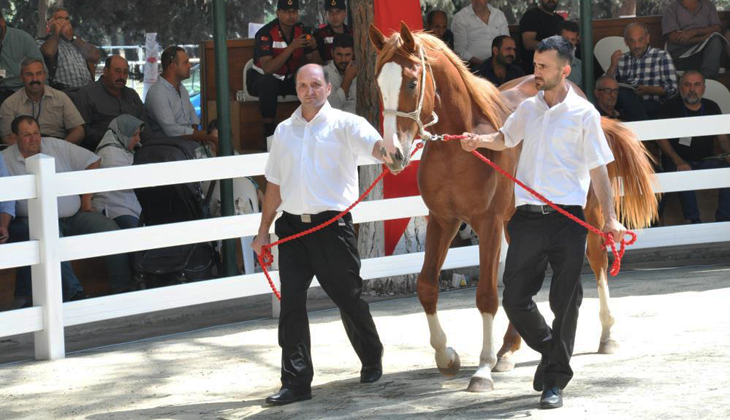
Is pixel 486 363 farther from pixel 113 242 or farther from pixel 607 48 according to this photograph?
pixel 607 48

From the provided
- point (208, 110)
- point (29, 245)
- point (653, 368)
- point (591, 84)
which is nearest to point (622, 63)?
point (591, 84)

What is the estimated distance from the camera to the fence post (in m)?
7.60

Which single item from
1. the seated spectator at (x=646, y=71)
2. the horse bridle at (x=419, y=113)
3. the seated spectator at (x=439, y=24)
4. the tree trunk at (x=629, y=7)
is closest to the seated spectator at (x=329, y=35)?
the seated spectator at (x=439, y=24)

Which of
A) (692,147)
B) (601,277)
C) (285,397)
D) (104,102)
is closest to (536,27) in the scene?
(692,147)

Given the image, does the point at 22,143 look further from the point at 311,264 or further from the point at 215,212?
the point at 311,264

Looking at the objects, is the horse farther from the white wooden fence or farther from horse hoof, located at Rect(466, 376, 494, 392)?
the white wooden fence

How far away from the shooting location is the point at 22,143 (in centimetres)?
913

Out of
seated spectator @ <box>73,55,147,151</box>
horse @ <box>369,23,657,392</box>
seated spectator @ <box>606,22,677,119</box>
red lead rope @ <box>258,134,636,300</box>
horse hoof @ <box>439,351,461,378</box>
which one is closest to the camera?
red lead rope @ <box>258,134,636,300</box>

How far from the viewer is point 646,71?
469 inches

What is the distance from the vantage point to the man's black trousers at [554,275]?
5.70m

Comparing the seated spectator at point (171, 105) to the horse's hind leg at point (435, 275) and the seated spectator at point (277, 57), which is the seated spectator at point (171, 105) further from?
the horse's hind leg at point (435, 275)

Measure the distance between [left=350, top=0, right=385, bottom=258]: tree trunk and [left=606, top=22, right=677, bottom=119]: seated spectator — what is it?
3.37 metres

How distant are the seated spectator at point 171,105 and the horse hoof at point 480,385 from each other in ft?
16.7

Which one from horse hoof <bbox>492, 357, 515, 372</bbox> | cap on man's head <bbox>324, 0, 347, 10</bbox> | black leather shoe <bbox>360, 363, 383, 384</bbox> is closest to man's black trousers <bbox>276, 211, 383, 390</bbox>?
black leather shoe <bbox>360, 363, 383, 384</bbox>
